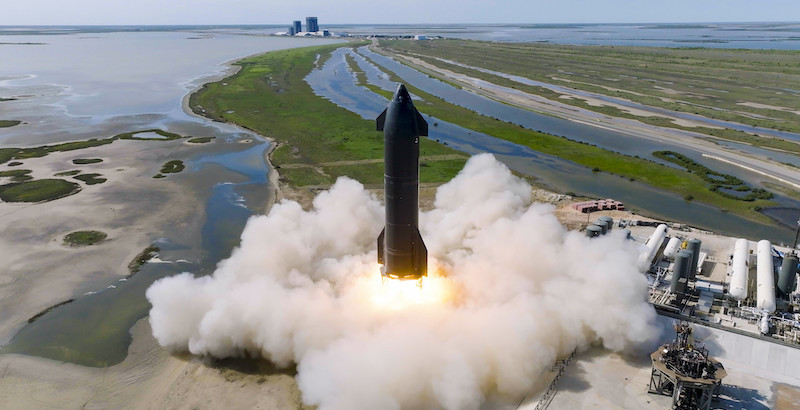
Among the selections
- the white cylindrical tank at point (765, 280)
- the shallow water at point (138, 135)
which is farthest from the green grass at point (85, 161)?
the white cylindrical tank at point (765, 280)

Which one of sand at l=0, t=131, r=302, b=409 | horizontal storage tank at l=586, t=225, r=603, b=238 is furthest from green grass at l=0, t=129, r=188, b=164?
horizontal storage tank at l=586, t=225, r=603, b=238

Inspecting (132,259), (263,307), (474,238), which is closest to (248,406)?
(263,307)

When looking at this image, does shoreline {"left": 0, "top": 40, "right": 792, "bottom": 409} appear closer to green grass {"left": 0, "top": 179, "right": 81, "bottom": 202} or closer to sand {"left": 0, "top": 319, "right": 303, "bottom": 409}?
sand {"left": 0, "top": 319, "right": 303, "bottom": 409}

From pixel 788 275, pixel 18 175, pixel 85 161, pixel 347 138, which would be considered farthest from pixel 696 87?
pixel 18 175

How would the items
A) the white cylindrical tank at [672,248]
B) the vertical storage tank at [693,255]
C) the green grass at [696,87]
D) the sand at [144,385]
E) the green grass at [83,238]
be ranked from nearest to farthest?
the sand at [144,385]
the vertical storage tank at [693,255]
the white cylindrical tank at [672,248]
the green grass at [83,238]
the green grass at [696,87]

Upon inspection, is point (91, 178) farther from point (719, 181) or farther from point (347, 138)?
point (719, 181)

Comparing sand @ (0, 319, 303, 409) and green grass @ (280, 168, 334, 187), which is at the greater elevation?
green grass @ (280, 168, 334, 187)

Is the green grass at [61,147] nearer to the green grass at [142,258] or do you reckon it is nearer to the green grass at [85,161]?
the green grass at [85,161]

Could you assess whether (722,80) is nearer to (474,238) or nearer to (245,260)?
(474,238)
